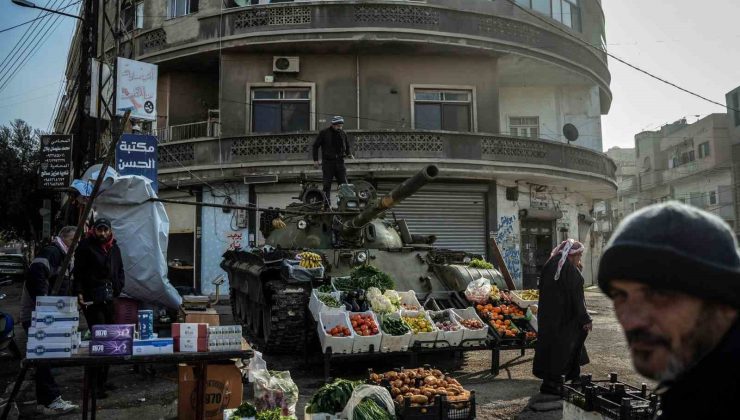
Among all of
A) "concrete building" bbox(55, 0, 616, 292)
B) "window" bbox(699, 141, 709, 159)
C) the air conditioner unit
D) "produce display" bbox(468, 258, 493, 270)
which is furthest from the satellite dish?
"window" bbox(699, 141, 709, 159)

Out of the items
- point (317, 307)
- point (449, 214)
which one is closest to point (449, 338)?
point (317, 307)

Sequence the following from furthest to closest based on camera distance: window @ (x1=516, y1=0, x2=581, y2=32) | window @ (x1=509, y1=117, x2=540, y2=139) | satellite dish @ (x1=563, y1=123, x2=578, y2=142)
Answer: window @ (x1=509, y1=117, x2=540, y2=139) < satellite dish @ (x1=563, y1=123, x2=578, y2=142) < window @ (x1=516, y1=0, x2=581, y2=32)

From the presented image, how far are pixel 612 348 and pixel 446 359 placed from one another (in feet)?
10.2

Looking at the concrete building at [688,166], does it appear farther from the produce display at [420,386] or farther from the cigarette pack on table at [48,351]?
the cigarette pack on table at [48,351]

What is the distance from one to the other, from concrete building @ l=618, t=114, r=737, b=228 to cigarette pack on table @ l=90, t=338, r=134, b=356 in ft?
109

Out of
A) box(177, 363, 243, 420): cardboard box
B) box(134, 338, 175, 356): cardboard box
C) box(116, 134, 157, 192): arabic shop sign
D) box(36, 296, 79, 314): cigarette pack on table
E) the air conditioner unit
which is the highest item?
the air conditioner unit

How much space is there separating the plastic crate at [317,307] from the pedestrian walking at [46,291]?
2.92 metres

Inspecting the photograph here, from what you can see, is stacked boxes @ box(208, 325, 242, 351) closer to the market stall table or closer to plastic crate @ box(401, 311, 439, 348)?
the market stall table

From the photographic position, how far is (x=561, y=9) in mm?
21312

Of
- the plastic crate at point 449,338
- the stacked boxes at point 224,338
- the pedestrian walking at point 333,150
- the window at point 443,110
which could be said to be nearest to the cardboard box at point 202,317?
the stacked boxes at point 224,338

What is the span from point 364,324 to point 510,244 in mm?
12778

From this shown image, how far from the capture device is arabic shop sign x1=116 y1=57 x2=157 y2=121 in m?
12.6

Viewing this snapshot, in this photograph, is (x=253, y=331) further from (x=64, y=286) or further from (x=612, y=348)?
(x=612, y=348)

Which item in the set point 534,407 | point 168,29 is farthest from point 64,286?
point 168,29
